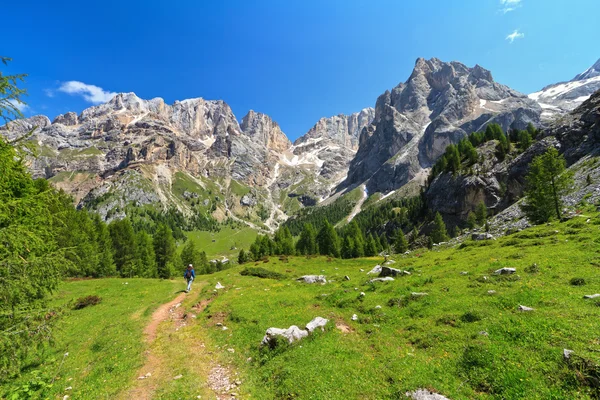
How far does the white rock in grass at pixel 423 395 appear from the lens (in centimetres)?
857

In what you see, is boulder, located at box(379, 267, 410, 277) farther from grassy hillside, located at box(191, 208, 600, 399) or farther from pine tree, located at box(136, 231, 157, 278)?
pine tree, located at box(136, 231, 157, 278)

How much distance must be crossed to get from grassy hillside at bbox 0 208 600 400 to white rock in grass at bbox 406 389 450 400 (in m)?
0.25

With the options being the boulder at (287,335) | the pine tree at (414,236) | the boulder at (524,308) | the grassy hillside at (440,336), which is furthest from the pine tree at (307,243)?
the boulder at (524,308)

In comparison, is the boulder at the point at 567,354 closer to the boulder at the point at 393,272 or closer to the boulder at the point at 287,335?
the boulder at the point at 287,335

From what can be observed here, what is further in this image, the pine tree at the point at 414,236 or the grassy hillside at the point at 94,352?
the pine tree at the point at 414,236

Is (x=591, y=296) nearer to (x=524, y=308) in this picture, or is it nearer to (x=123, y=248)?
(x=524, y=308)

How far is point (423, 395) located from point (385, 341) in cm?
423

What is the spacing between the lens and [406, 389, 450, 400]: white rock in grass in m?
8.57

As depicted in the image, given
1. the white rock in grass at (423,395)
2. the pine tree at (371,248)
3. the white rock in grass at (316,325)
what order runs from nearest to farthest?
the white rock in grass at (423,395) → the white rock in grass at (316,325) → the pine tree at (371,248)

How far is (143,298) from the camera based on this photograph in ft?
97.0

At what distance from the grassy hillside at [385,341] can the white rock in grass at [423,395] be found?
9.9 inches

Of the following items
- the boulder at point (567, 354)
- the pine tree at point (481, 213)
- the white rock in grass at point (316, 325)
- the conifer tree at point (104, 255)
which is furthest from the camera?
the pine tree at point (481, 213)

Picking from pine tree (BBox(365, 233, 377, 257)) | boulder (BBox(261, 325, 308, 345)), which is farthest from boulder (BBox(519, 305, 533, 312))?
pine tree (BBox(365, 233, 377, 257))

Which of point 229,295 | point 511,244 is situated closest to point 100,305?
point 229,295
